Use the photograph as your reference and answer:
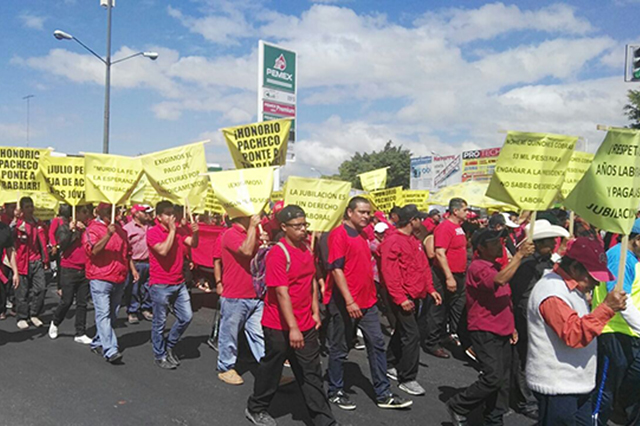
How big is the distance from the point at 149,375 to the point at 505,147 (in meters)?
4.49

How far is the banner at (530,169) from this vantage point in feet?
14.4

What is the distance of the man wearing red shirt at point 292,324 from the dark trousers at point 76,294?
3.86 m

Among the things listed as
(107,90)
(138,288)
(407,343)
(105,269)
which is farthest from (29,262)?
(107,90)

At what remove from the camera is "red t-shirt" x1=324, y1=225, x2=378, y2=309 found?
536 centimetres

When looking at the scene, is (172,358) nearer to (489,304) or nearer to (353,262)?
(353,262)

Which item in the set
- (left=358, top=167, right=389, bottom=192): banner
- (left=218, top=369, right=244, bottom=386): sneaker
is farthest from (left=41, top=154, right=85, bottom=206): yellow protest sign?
(left=358, top=167, right=389, bottom=192): banner

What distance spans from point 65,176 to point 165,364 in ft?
9.20

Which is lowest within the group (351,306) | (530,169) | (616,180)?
(351,306)

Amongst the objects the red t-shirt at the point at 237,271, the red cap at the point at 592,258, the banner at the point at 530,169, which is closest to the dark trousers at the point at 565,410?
the red cap at the point at 592,258

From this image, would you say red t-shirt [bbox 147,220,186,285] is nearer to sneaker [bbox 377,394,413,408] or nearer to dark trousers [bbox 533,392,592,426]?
sneaker [bbox 377,394,413,408]

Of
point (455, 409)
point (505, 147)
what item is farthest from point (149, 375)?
point (505, 147)

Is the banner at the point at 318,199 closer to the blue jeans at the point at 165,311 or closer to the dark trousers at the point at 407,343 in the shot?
the dark trousers at the point at 407,343

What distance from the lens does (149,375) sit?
6.18m

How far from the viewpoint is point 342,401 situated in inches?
209
